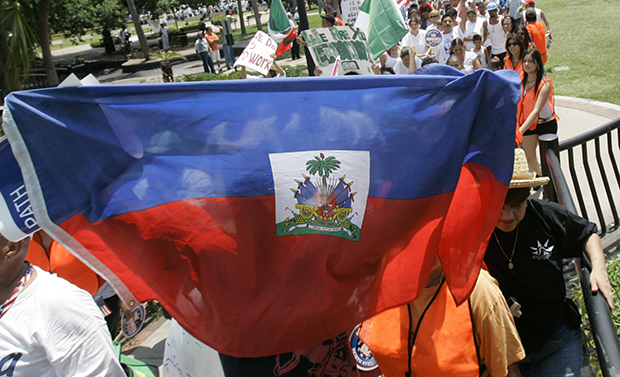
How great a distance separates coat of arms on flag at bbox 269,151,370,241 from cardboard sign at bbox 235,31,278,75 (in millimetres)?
4917

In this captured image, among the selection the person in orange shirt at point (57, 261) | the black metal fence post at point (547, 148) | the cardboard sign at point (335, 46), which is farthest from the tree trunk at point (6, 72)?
the black metal fence post at point (547, 148)

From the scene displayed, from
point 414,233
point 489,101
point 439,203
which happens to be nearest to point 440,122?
point 489,101

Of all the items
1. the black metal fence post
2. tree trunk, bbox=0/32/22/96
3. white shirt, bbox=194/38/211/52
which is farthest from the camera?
white shirt, bbox=194/38/211/52

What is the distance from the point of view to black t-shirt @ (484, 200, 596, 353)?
2705mm

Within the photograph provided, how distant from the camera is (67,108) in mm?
2123

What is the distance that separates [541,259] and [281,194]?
1483mm

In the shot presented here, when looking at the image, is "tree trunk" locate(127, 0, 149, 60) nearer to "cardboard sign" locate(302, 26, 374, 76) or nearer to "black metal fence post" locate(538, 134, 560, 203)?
"cardboard sign" locate(302, 26, 374, 76)

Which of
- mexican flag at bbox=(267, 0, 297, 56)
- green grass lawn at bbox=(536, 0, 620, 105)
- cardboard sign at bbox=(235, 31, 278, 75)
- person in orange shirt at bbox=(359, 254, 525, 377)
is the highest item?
mexican flag at bbox=(267, 0, 297, 56)

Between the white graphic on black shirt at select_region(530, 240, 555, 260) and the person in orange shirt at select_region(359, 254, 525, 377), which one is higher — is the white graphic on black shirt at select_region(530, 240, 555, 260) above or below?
above

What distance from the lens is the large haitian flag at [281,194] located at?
2205 mm

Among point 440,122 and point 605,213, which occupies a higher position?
point 440,122

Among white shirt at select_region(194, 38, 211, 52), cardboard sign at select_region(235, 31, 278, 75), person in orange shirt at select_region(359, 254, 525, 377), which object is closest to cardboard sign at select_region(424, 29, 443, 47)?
cardboard sign at select_region(235, 31, 278, 75)

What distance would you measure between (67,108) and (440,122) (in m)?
1.61

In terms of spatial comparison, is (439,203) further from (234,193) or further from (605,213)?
(605,213)
